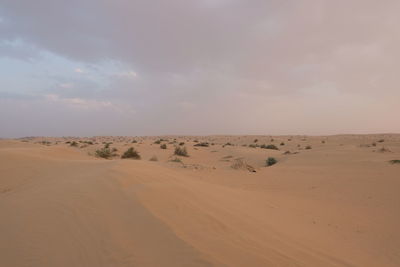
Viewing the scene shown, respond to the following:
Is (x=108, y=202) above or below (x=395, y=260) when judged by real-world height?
above

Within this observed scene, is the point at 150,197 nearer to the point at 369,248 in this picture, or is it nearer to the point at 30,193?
the point at 30,193

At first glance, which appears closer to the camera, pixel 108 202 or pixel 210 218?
pixel 210 218

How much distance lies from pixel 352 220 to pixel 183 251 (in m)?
4.11

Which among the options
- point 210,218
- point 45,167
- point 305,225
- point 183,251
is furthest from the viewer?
point 45,167

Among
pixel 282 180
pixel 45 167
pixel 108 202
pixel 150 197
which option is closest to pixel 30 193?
pixel 108 202

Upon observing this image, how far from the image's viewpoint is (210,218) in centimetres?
405

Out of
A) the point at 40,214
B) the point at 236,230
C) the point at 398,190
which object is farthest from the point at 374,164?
the point at 40,214

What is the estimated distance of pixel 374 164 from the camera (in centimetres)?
1102

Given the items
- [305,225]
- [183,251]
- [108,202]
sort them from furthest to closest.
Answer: [305,225], [108,202], [183,251]

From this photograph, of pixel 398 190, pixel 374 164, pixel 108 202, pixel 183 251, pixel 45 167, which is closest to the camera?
pixel 183 251

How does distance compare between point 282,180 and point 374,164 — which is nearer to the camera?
point 282,180

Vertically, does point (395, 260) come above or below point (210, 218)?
below

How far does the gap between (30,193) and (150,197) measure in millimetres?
2866

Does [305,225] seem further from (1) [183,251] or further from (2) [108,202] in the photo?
(2) [108,202]
